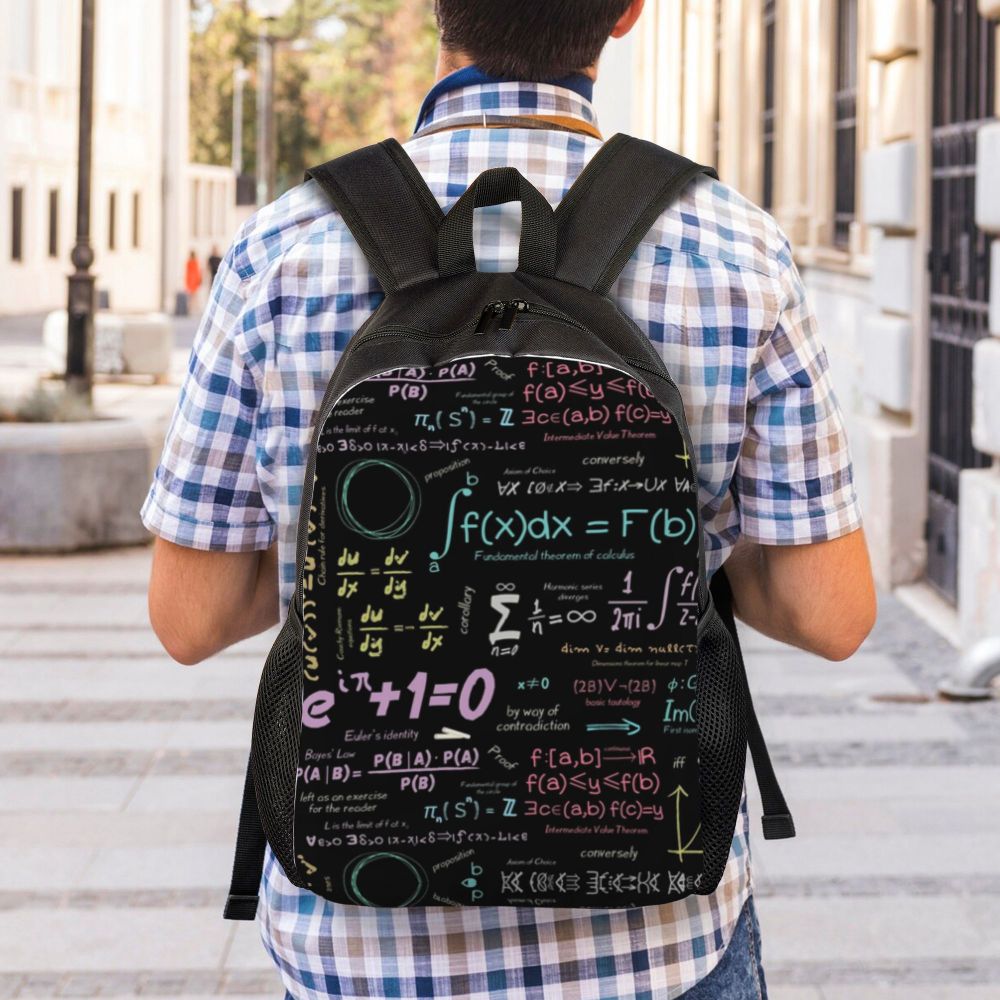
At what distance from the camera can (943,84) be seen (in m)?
8.84

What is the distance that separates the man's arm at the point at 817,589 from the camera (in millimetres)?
1743

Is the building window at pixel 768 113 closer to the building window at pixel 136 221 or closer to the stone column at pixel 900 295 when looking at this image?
the stone column at pixel 900 295

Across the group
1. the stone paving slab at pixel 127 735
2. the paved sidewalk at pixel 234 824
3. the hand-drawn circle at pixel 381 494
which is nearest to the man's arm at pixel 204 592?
the hand-drawn circle at pixel 381 494

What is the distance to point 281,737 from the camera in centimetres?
161

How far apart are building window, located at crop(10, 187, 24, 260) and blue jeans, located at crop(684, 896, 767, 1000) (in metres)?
37.0

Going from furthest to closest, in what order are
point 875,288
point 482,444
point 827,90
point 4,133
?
point 4,133 < point 827,90 < point 875,288 < point 482,444

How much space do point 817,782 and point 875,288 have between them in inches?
186

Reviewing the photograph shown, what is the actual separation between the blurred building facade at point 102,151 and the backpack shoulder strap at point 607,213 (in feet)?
99.8

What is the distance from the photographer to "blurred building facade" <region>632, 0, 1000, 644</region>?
744 cm

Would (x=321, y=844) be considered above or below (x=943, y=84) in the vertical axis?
below

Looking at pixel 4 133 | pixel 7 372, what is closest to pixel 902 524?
pixel 7 372

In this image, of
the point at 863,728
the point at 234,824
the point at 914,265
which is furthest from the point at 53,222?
the point at 234,824

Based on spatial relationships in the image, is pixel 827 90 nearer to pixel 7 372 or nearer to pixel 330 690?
pixel 330 690

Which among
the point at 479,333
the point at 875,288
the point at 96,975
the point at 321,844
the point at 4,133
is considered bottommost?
the point at 96,975
